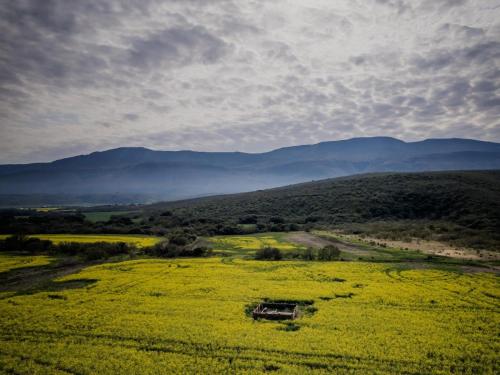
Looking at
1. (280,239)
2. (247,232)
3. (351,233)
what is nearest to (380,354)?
(280,239)

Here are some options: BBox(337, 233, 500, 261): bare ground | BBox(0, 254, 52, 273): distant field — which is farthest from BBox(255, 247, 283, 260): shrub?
BBox(0, 254, 52, 273): distant field

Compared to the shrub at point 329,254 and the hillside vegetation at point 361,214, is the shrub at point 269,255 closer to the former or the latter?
the shrub at point 329,254

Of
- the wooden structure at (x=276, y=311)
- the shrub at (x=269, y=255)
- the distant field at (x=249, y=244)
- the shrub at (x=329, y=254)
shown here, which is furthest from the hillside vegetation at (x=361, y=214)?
the wooden structure at (x=276, y=311)

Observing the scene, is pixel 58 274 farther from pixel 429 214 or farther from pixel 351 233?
pixel 429 214

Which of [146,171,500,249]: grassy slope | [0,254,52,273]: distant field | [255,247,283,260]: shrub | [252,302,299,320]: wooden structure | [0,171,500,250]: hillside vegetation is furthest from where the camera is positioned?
[0,171,500,250]: hillside vegetation

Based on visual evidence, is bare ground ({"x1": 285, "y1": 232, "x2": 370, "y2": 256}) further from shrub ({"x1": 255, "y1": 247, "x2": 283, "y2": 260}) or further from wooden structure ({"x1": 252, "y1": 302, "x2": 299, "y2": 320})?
wooden structure ({"x1": 252, "y1": 302, "x2": 299, "y2": 320})

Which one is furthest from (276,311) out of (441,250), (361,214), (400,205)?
(400,205)

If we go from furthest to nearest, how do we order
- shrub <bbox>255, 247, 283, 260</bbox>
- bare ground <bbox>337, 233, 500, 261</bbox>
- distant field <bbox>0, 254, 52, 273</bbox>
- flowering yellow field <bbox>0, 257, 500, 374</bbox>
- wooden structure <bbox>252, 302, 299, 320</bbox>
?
shrub <bbox>255, 247, 283, 260</bbox> → bare ground <bbox>337, 233, 500, 261</bbox> → distant field <bbox>0, 254, 52, 273</bbox> → wooden structure <bbox>252, 302, 299, 320</bbox> → flowering yellow field <bbox>0, 257, 500, 374</bbox>
